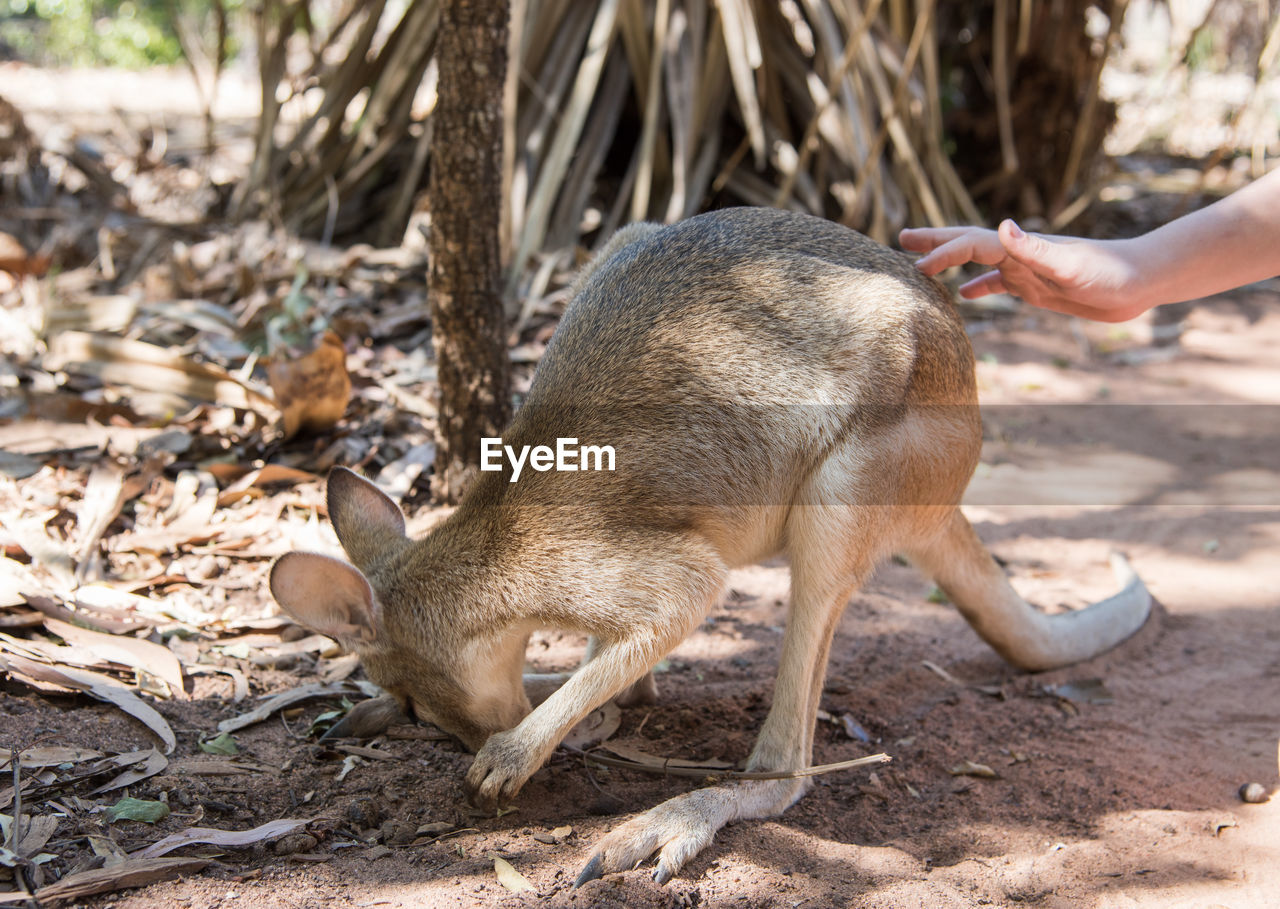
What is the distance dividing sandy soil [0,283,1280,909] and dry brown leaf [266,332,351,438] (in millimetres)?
837

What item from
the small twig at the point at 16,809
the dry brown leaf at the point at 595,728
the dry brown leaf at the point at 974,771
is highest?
the small twig at the point at 16,809

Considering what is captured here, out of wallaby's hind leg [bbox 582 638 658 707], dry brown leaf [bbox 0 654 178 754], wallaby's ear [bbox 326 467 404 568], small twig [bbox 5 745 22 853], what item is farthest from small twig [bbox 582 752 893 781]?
small twig [bbox 5 745 22 853]

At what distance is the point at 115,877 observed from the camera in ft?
7.02

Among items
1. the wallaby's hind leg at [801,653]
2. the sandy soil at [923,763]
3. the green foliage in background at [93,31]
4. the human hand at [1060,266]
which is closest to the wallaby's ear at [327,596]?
the sandy soil at [923,763]

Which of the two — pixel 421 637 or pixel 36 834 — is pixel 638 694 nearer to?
pixel 421 637

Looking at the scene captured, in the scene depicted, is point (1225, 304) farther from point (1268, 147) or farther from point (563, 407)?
point (563, 407)

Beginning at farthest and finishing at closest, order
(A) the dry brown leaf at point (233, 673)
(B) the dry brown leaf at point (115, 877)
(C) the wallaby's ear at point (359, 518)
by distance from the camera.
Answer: (A) the dry brown leaf at point (233, 673)
(C) the wallaby's ear at point (359, 518)
(B) the dry brown leaf at point (115, 877)

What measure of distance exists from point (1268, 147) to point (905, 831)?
9.71 metres

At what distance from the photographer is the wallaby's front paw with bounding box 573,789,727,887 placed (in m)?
2.44

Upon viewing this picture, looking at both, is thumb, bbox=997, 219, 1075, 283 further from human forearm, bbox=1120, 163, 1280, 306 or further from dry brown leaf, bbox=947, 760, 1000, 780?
dry brown leaf, bbox=947, 760, 1000, 780

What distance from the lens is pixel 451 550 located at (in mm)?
2752

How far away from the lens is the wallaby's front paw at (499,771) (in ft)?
8.28

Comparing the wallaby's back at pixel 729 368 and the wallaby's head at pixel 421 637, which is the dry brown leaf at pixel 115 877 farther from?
the wallaby's back at pixel 729 368

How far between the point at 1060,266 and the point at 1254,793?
1562 millimetres
